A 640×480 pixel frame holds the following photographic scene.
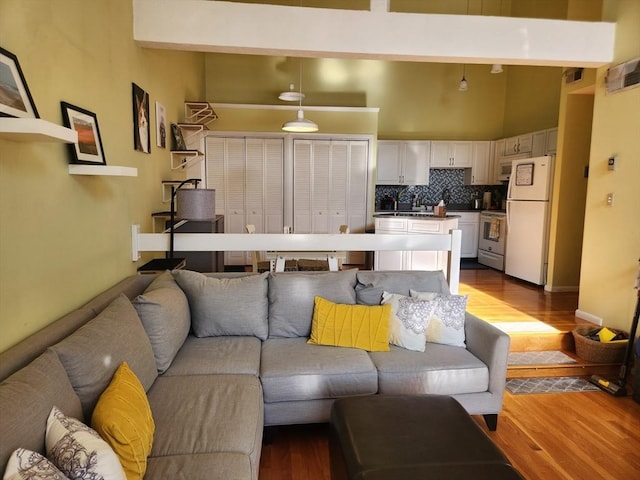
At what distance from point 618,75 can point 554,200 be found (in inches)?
70.3

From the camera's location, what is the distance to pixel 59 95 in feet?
6.41

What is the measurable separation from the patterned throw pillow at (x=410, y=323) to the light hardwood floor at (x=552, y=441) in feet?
2.16

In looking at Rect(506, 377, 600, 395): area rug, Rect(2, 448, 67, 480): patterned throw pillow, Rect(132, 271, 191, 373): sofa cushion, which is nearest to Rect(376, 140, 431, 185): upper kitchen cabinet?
Rect(506, 377, 600, 395): area rug

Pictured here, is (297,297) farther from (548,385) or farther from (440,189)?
(440,189)

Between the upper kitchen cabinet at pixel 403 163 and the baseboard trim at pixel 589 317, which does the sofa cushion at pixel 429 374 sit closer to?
the baseboard trim at pixel 589 317

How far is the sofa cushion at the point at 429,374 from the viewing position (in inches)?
90.2

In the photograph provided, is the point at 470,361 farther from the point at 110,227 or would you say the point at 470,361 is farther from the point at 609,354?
the point at 110,227

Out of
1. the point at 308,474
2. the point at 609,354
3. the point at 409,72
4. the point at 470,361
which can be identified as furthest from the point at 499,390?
the point at 409,72

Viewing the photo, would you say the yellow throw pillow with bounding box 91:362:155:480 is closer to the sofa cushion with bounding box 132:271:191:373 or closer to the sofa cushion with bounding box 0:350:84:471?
the sofa cushion with bounding box 0:350:84:471

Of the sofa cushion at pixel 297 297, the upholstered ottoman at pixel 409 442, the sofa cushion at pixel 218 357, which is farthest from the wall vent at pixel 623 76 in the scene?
the sofa cushion at pixel 218 357

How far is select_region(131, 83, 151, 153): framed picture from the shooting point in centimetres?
296

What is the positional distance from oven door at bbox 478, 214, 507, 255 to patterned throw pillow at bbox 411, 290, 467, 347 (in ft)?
13.0

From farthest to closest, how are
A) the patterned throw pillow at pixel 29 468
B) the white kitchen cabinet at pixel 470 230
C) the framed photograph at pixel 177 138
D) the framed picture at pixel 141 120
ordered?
the white kitchen cabinet at pixel 470 230 → the framed photograph at pixel 177 138 → the framed picture at pixel 141 120 → the patterned throw pillow at pixel 29 468

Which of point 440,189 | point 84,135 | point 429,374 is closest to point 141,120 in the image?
point 84,135
